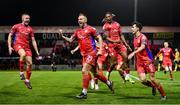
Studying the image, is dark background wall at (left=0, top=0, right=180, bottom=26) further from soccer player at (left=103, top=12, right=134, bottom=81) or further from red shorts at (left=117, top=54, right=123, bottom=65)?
soccer player at (left=103, top=12, right=134, bottom=81)

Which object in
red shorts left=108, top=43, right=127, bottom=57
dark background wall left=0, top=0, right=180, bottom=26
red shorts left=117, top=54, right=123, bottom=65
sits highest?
dark background wall left=0, top=0, right=180, bottom=26

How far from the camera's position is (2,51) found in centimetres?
4316

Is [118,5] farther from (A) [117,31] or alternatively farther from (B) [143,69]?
(B) [143,69]

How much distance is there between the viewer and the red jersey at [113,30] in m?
16.9

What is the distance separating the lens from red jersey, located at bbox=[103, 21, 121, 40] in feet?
55.3

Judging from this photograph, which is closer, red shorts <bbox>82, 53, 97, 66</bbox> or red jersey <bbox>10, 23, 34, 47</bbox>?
red shorts <bbox>82, 53, 97, 66</bbox>

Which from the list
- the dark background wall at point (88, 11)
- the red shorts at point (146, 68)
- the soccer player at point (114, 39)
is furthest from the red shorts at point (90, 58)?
the dark background wall at point (88, 11)

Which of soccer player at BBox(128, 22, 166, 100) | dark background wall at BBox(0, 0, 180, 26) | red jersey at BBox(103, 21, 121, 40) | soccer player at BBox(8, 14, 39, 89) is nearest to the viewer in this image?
soccer player at BBox(128, 22, 166, 100)

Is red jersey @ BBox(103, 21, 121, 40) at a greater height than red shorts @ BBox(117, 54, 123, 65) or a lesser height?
greater

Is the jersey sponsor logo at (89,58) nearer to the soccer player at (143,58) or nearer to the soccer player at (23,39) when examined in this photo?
the soccer player at (143,58)

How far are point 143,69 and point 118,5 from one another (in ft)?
120

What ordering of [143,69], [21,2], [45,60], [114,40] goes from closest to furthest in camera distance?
[143,69] < [114,40] < [45,60] < [21,2]

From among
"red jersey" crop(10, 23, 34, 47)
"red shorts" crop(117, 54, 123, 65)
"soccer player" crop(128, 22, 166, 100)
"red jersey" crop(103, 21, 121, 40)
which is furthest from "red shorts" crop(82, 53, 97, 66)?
"red shorts" crop(117, 54, 123, 65)

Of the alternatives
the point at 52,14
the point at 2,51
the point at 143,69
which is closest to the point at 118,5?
the point at 52,14
